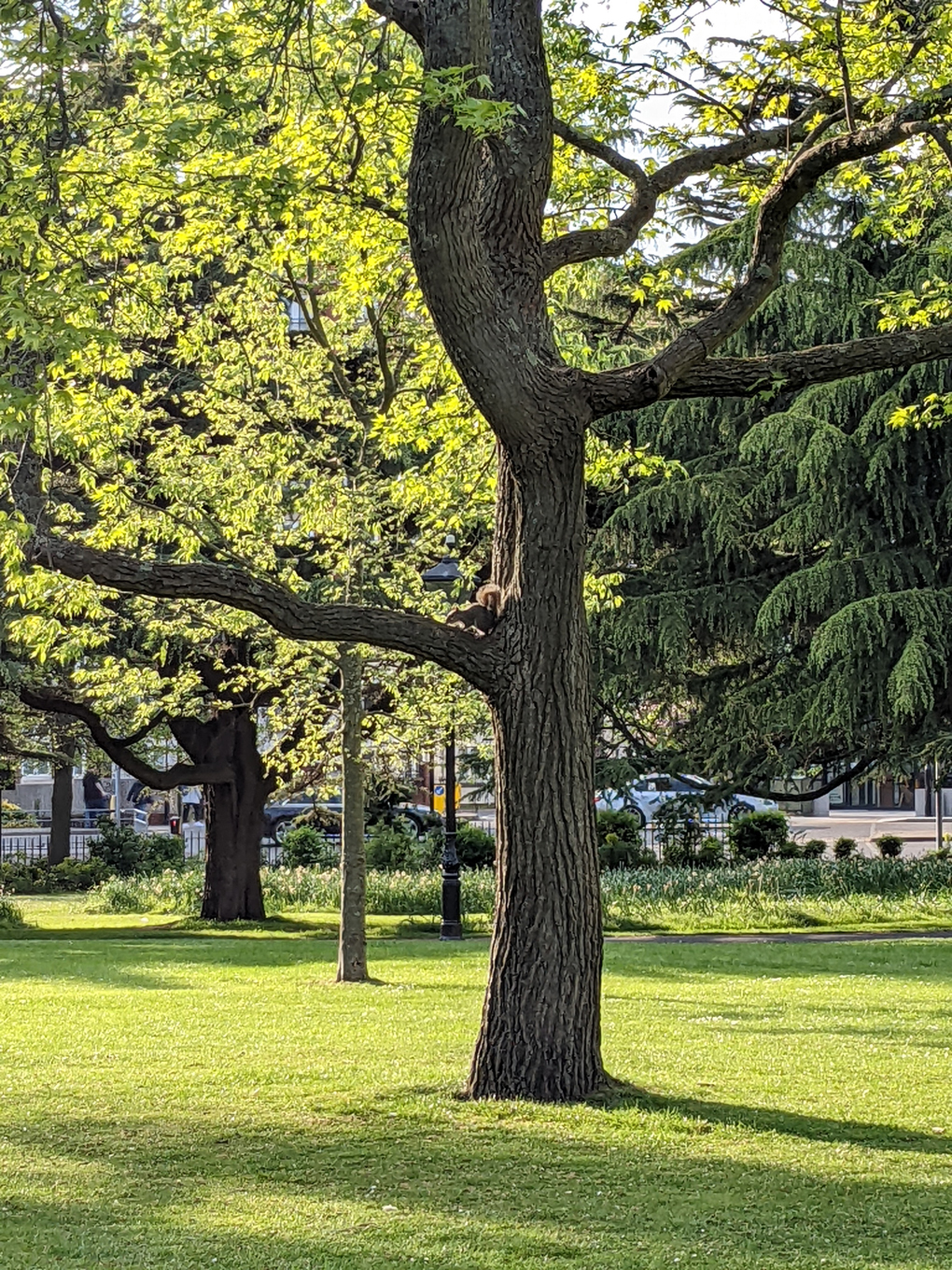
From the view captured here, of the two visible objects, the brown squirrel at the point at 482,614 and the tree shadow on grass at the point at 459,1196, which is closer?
the tree shadow on grass at the point at 459,1196

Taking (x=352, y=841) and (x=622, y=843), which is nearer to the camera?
(x=352, y=841)

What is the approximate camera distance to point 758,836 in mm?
26141

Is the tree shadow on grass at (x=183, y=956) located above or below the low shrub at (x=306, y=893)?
below

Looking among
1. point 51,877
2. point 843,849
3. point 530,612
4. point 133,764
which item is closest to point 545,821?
point 530,612

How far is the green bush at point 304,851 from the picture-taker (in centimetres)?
2677

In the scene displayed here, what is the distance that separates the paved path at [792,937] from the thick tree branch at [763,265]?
11.3 metres

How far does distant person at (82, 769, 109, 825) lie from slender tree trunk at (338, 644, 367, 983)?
2853 cm

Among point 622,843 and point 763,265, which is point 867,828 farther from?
point 763,265

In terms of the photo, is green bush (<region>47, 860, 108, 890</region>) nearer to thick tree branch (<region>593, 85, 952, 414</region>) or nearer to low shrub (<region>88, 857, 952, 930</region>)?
low shrub (<region>88, 857, 952, 930</region>)

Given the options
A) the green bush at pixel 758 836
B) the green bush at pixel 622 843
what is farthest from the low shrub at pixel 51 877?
the green bush at pixel 758 836

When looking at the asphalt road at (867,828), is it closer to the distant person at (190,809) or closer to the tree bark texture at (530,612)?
the distant person at (190,809)

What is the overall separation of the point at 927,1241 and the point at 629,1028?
18.1 ft

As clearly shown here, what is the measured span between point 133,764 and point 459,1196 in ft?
56.6

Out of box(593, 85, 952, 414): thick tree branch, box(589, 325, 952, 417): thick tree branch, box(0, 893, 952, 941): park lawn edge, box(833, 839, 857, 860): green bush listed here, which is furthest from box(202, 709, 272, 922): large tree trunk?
box(593, 85, 952, 414): thick tree branch
